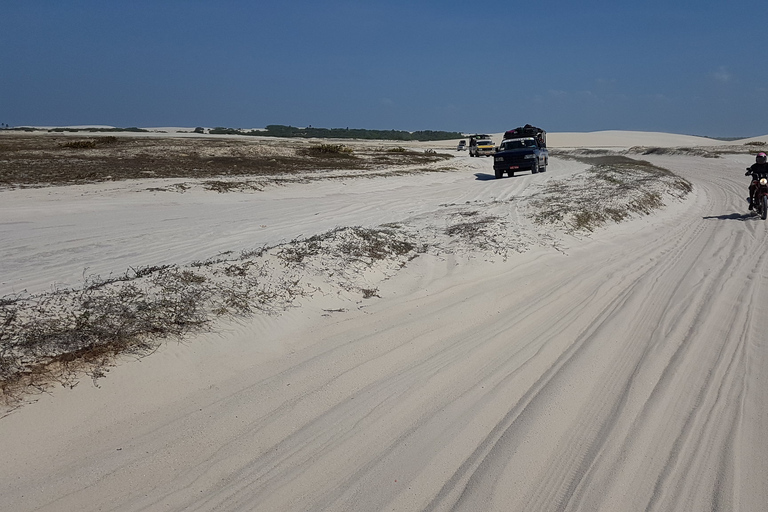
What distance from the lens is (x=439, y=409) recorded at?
162 inches

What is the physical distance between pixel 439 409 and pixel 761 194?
1256cm

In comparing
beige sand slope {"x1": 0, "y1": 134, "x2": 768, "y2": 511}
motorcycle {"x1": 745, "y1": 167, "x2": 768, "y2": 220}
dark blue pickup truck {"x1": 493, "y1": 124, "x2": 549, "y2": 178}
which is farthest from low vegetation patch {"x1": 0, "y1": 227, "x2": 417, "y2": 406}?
dark blue pickup truck {"x1": 493, "y1": 124, "x2": 549, "y2": 178}

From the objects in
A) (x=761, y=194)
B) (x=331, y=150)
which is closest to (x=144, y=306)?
(x=761, y=194)

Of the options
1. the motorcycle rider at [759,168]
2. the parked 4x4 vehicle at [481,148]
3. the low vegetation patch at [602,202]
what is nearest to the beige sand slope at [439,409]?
the low vegetation patch at [602,202]

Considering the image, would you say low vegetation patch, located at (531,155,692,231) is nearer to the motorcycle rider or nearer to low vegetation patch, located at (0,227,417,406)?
the motorcycle rider

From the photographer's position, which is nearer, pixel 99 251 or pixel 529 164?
pixel 99 251

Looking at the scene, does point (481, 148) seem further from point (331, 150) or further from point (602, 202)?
point (602, 202)

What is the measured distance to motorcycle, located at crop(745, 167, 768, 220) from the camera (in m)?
12.9

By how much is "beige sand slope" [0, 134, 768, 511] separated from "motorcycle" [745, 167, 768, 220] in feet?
21.1

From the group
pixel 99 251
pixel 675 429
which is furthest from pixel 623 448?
pixel 99 251

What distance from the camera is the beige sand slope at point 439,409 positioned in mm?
3195

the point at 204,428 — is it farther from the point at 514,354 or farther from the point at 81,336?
the point at 514,354

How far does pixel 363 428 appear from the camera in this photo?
387 centimetres

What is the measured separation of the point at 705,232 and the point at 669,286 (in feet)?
17.5
